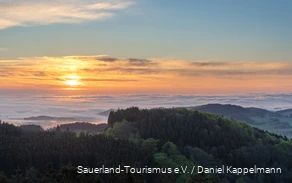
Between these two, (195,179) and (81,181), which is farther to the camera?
(81,181)

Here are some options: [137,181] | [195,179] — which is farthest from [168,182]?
[195,179]

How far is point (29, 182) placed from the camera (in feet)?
617

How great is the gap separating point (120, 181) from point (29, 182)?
64.4 meters

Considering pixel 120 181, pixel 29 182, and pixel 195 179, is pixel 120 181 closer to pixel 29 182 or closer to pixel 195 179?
pixel 195 179

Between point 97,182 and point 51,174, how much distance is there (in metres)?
20.6

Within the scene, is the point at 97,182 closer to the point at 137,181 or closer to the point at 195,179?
the point at 137,181

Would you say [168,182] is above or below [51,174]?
below

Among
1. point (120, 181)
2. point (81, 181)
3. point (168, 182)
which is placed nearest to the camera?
point (81, 181)

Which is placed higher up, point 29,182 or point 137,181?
point 137,181

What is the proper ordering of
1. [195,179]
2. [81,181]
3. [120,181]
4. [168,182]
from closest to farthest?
[195,179], [81,181], [120,181], [168,182]

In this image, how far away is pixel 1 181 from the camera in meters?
127

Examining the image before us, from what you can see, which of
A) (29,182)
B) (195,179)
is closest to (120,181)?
(195,179)

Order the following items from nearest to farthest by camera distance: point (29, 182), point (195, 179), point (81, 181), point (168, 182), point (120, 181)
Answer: point (195, 179) < point (81, 181) < point (120, 181) < point (168, 182) < point (29, 182)

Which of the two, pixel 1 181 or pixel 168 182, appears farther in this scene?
pixel 168 182
